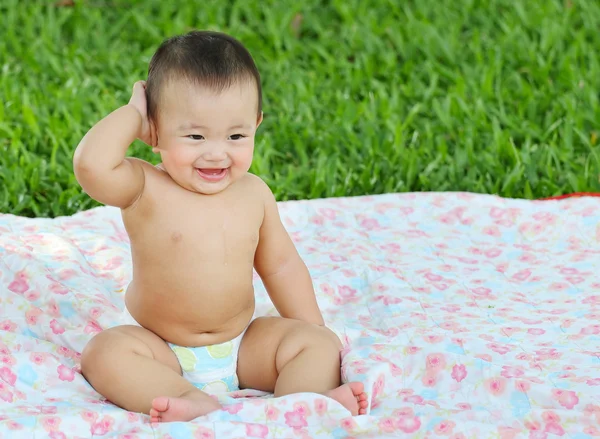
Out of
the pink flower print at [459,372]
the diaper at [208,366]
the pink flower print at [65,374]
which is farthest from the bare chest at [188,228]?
the pink flower print at [459,372]

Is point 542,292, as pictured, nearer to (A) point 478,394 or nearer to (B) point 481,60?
(A) point 478,394

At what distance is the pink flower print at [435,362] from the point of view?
2438 mm

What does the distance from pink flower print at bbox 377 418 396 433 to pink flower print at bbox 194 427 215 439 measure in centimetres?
35

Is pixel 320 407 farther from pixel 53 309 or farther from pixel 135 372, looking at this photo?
pixel 53 309

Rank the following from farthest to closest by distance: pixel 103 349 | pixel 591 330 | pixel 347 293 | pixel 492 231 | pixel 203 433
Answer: pixel 492 231 → pixel 347 293 → pixel 591 330 → pixel 103 349 → pixel 203 433

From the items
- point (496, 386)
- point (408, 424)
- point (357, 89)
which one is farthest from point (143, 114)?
point (357, 89)

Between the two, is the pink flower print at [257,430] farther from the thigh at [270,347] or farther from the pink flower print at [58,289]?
the pink flower print at [58,289]

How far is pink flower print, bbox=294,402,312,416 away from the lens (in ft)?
7.01

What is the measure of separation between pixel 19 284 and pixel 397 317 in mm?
1033

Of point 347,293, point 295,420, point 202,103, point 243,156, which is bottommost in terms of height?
point 347,293

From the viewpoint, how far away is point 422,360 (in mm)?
2471

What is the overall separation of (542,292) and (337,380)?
0.85 metres

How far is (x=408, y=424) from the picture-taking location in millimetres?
2162

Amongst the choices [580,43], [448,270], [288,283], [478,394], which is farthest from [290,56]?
[478,394]
